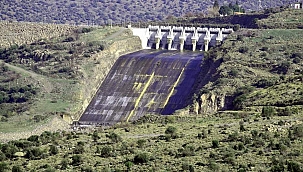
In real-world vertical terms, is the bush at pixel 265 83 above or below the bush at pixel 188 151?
below

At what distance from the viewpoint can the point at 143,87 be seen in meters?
109

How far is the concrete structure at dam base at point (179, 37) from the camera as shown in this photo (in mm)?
128500

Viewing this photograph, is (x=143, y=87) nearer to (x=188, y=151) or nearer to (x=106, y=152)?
(x=106, y=152)

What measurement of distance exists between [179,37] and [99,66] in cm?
1883

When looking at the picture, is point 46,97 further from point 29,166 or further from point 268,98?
point 29,166

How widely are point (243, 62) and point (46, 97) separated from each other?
23256 mm

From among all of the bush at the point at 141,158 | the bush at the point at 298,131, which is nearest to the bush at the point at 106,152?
the bush at the point at 141,158

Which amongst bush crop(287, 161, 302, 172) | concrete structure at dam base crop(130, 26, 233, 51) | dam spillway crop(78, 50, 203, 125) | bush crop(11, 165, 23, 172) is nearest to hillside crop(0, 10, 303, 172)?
bush crop(287, 161, 302, 172)

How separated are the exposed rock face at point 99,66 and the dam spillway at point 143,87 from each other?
663 millimetres

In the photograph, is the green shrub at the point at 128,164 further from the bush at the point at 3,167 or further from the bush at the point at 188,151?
the bush at the point at 3,167

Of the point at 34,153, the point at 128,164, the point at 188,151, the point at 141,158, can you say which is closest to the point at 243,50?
the point at 34,153

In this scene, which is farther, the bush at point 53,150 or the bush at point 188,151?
the bush at point 53,150

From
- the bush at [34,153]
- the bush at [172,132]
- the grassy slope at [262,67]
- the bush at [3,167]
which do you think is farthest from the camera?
the grassy slope at [262,67]

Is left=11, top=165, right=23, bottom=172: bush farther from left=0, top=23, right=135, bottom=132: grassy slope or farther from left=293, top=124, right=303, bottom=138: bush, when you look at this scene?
left=0, top=23, right=135, bottom=132: grassy slope
